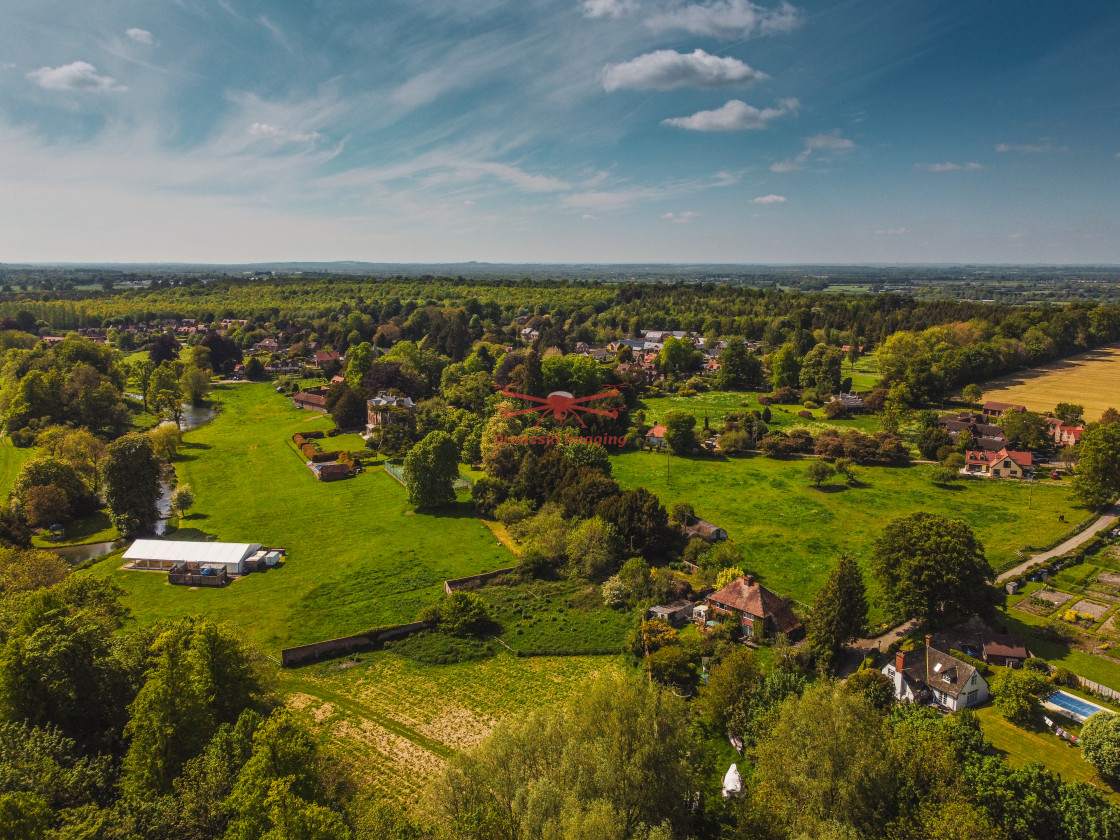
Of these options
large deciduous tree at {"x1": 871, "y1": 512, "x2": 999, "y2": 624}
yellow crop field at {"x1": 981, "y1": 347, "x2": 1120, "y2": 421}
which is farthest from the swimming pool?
yellow crop field at {"x1": 981, "y1": 347, "x2": 1120, "y2": 421}

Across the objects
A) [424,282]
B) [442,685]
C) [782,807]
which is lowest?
[442,685]

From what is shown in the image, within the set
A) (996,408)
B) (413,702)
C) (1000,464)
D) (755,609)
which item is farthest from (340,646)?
(996,408)

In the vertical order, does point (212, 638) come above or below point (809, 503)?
above

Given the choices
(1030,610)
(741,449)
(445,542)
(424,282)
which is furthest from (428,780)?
(424,282)

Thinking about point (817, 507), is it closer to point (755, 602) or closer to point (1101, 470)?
point (755, 602)

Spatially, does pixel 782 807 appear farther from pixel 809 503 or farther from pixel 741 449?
pixel 741 449

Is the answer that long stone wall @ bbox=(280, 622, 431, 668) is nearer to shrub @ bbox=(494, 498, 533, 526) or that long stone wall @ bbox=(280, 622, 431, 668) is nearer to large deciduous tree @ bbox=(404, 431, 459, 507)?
shrub @ bbox=(494, 498, 533, 526)
